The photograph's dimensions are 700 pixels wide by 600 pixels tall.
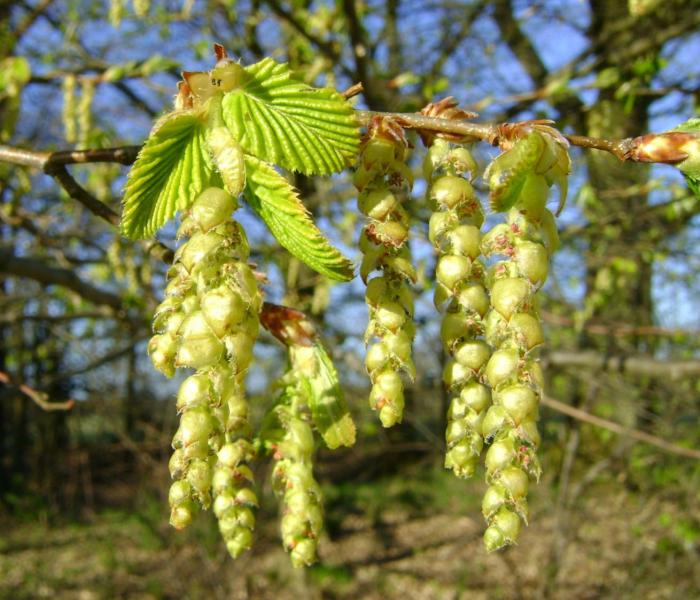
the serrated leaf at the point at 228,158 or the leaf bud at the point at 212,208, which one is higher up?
the serrated leaf at the point at 228,158

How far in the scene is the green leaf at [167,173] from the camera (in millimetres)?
708

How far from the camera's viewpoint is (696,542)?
4344 millimetres

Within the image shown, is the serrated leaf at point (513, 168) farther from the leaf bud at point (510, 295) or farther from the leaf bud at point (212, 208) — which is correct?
the leaf bud at point (212, 208)

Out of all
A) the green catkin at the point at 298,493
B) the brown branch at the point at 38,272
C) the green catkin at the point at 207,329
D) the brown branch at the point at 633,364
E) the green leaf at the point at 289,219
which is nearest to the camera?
the green catkin at the point at 207,329

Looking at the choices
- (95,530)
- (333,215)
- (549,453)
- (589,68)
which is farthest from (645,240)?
(95,530)

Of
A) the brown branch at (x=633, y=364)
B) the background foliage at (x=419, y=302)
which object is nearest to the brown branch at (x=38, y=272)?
the background foliage at (x=419, y=302)

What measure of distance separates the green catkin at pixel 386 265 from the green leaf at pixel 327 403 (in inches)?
6.6

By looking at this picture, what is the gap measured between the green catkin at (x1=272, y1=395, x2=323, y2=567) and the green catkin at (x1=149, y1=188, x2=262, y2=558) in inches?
6.7

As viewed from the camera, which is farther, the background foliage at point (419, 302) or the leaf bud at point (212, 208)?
the background foliage at point (419, 302)

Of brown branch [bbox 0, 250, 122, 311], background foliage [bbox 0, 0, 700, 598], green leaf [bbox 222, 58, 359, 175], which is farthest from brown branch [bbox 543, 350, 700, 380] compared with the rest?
green leaf [bbox 222, 58, 359, 175]

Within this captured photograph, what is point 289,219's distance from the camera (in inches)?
28.2

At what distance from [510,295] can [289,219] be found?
0.81ft

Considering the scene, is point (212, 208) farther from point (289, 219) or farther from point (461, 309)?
point (461, 309)

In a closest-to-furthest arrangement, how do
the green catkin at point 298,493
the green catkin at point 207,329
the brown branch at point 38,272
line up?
the green catkin at point 207,329
the green catkin at point 298,493
the brown branch at point 38,272
